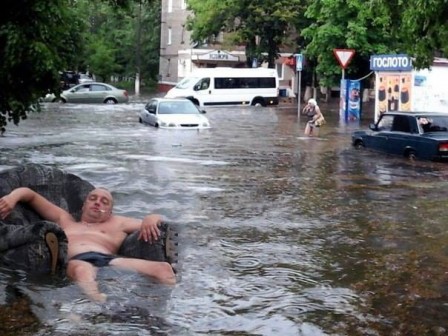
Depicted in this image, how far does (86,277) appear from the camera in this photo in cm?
712

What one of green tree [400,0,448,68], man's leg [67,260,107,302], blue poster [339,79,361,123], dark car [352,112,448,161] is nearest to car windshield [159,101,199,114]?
blue poster [339,79,361,123]

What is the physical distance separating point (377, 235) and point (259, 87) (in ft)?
133

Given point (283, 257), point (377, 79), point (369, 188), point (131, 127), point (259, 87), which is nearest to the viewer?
point (283, 257)

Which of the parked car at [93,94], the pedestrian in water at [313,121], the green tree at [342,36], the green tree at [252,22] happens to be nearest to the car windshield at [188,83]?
the parked car at [93,94]

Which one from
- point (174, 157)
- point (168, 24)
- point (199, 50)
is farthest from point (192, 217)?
point (168, 24)

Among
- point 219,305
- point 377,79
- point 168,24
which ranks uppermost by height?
point 168,24

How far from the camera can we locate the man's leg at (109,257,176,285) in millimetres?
7395

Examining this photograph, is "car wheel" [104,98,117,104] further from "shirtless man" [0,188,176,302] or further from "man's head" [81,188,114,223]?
"man's head" [81,188,114,223]

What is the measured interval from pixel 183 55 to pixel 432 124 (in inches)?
1945

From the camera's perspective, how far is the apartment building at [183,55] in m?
64.9

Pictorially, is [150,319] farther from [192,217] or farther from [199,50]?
[199,50]

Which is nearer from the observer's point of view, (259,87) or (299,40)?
(259,87)

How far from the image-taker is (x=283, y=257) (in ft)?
31.6

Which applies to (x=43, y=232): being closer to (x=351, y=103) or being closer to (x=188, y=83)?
(x=351, y=103)
